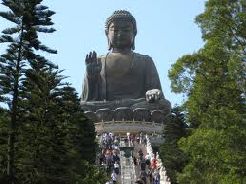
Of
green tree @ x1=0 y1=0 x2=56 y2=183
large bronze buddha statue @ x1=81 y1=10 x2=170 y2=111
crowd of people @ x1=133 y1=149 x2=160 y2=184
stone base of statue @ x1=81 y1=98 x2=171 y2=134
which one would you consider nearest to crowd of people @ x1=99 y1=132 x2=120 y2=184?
crowd of people @ x1=133 y1=149 x2=160 y2=184

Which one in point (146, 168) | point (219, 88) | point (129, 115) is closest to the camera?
point (219, 88)

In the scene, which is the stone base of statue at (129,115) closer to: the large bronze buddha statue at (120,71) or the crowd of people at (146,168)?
the large bronze buddha statue at (120,71)

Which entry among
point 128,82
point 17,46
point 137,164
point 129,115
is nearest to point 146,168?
point 137,164

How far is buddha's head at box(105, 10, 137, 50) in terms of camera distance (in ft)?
169

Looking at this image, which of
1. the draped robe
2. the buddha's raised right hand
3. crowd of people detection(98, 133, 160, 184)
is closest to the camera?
crowd of people detection(98, 133, 160, 184)

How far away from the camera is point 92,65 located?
1905 inches

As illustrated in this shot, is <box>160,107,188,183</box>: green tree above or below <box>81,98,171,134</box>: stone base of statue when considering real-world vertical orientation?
below

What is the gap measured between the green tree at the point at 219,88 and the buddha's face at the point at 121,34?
3859cm

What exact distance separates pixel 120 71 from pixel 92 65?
325 centimetres

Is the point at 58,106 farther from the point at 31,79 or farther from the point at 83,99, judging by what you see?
the point at 83,99

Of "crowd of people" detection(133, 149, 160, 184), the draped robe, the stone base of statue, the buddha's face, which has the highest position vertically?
the buddha's face

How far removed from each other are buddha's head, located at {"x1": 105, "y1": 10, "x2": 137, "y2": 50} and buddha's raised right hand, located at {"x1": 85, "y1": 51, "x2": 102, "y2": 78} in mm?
2941

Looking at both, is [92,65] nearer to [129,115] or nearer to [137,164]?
[129,115]

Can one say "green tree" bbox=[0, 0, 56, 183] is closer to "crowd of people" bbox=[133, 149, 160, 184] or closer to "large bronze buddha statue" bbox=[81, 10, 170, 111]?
"crowd of people" bbox=[133, 149, 160, 184]
